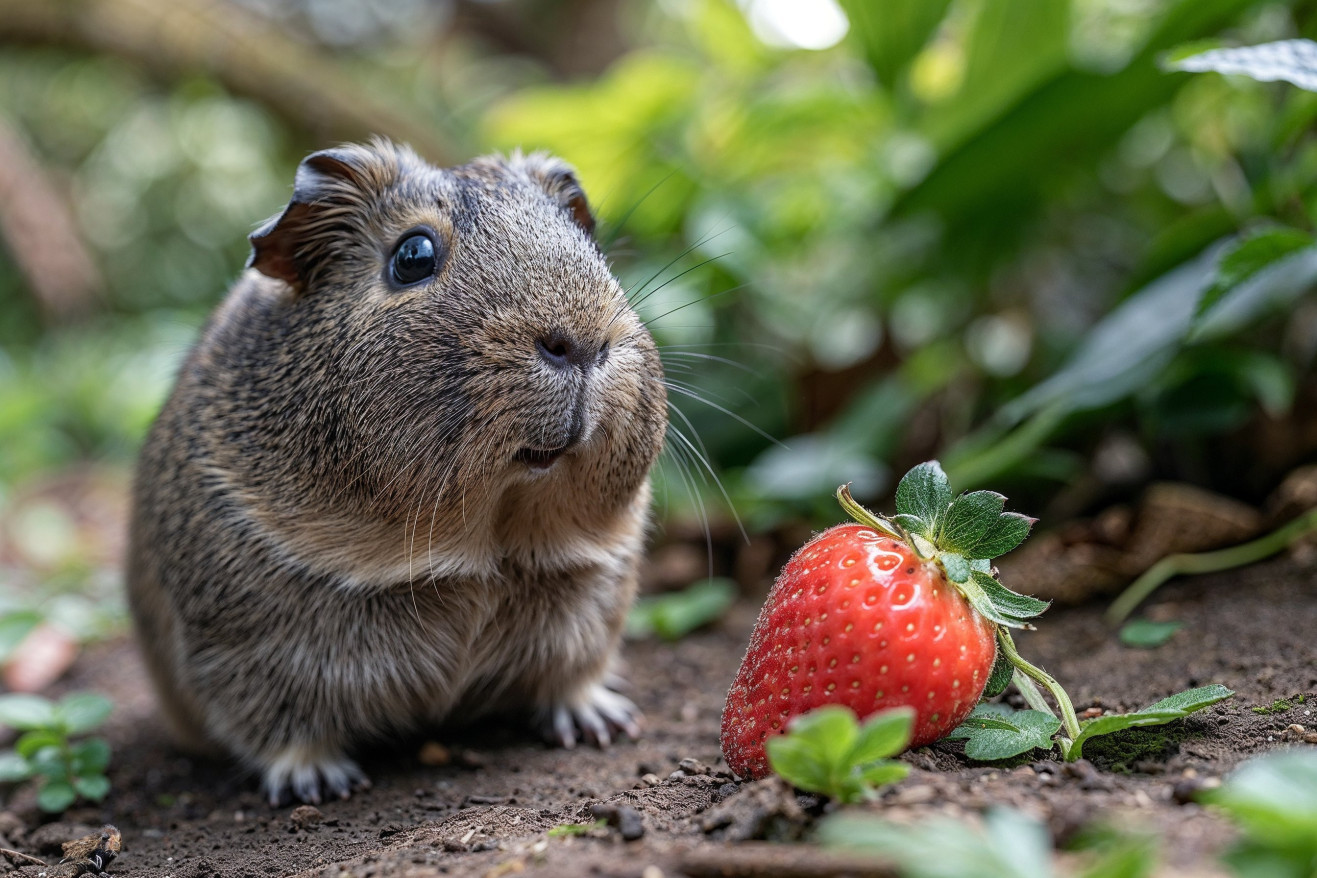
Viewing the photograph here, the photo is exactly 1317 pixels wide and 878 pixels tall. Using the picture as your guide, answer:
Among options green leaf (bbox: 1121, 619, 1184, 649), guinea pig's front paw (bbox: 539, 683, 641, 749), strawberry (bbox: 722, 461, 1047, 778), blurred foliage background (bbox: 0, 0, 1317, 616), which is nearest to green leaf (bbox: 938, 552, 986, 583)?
strawberry (bbox: 722, 461, 1047, 778)

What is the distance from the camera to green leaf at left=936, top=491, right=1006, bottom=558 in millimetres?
2502

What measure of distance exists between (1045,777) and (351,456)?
6.98 feet

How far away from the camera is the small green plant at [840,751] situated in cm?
202

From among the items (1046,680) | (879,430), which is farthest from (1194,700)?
(879,430)

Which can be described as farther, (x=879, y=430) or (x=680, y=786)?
(x=879, y=430)

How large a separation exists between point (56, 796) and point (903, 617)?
295 centimetres

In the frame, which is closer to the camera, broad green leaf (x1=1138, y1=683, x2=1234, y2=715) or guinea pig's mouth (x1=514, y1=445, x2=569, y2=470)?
broad green leaf (x1=1138, y1=683, x2=1234, y2=715)

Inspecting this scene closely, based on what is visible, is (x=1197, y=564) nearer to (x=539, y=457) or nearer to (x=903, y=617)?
(x=903, y=617)

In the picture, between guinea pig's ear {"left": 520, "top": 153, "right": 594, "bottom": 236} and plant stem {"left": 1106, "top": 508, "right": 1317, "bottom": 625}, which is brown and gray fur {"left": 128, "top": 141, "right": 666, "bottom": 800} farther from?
plant stem {"left": 1106, "top": 508, "right": 1317, "bottom": 625}

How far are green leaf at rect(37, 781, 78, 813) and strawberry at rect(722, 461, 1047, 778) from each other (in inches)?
96.4

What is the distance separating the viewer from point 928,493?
2588 millimetres

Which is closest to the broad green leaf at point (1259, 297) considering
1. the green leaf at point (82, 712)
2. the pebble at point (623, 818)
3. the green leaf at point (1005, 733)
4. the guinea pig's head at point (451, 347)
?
the green leaf at point (1005, 733)

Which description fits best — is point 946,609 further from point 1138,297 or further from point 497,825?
point 1138,297

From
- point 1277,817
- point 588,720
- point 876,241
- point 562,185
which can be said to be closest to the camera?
point 1277,817
